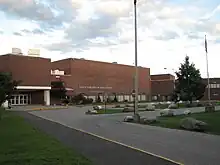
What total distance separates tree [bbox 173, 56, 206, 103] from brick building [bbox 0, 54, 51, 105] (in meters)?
34.3

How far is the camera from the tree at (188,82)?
54.6 metres

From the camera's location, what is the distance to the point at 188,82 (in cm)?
5475

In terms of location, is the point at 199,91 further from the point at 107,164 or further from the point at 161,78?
the point at 161,78

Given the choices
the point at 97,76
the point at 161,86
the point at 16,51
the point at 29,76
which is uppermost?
the point at 16,51

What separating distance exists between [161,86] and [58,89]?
196 ft

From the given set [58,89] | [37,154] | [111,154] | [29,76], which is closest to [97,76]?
[58,89]

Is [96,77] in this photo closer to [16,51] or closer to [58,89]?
[58,89]

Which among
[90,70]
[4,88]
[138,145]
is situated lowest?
[138,145]

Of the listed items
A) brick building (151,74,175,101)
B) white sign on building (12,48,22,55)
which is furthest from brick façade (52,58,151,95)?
white sign on building (12,48,22,55)

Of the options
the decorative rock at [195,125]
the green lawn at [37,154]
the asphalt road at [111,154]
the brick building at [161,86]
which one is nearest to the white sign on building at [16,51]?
the decorative rock at [195,125]

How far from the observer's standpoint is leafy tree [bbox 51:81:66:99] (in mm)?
85000

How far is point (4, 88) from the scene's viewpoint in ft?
107

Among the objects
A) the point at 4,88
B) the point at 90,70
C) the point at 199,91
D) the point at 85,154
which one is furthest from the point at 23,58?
the point at 85,154

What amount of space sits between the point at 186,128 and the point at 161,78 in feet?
391
